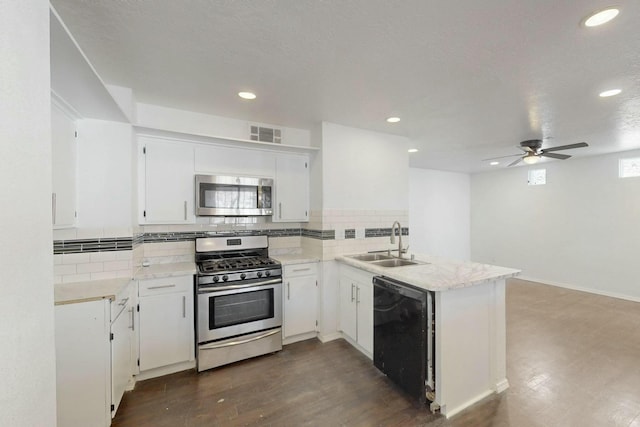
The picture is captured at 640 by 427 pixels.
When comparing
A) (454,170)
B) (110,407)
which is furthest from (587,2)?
(454,170)

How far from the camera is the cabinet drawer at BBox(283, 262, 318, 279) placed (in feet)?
10.2

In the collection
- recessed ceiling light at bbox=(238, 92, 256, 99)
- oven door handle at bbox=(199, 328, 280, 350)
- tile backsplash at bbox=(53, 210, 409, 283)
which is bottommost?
oven door handle at bbox=(199, 328, 280, 350)

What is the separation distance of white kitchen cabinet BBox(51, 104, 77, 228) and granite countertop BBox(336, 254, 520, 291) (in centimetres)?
265

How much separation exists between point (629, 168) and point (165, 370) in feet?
25.6

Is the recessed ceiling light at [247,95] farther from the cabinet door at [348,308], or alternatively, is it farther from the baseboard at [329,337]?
the baseboard at [329,337]

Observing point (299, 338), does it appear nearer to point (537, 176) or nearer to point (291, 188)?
point (291, 188)

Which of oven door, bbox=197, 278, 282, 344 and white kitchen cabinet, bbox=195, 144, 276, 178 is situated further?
white kitchen cabinet, bbox=195, 144, 276, 178

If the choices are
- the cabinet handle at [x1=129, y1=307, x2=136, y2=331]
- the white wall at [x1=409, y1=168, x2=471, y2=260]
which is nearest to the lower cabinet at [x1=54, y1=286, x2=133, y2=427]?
the cabinet handle at [x1=129, y1=307, x2=136, y2=331]

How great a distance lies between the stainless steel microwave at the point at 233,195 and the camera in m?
2.95

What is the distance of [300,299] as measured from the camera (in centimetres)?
315

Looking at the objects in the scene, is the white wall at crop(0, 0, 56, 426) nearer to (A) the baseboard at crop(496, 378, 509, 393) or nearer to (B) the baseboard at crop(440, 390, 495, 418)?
(B) the baseboard at crop(440, 390, 495, 418)

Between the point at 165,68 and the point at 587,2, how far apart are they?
275cm

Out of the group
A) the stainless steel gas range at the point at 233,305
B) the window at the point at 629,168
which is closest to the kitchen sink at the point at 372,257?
the stainless steel gas range at the point at 233,305

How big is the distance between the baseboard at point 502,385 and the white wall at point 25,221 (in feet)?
9.78
